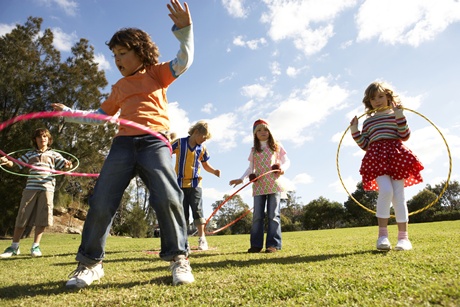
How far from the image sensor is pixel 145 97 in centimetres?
341

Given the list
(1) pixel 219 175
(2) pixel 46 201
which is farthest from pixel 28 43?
(1) pixel 219 175

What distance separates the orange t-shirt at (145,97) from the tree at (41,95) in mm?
18467

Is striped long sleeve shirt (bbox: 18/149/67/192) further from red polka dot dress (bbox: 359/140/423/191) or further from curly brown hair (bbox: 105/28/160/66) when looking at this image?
red polka dot dress (bbox: 359/140/423/191)

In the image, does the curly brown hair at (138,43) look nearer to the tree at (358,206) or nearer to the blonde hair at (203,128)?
the blonde hair at (203,128)

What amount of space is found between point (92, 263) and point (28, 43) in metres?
23.5

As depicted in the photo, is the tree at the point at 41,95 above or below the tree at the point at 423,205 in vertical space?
above

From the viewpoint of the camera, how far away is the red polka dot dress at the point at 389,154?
448cm

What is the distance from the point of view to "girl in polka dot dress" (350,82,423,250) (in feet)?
14.6

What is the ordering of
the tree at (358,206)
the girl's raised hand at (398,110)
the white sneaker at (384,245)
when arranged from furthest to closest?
the tree at (358,206)
the girl's raised hand at (398,110)
the white sneaker at (384,245)

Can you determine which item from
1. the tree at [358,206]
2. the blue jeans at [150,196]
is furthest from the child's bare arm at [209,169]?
the tree at [358,206]

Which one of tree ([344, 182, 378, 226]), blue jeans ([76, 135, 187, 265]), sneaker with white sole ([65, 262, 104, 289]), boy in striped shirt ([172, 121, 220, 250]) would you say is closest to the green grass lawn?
sneaker with white sole ([65, 262, 104, 289])

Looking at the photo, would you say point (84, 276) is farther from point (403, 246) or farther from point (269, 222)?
point (403, 246)

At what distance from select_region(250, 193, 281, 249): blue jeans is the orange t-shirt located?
279cm

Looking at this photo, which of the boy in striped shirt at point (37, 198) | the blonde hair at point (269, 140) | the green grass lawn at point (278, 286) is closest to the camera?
the green grass lawn at point (278, 286)
